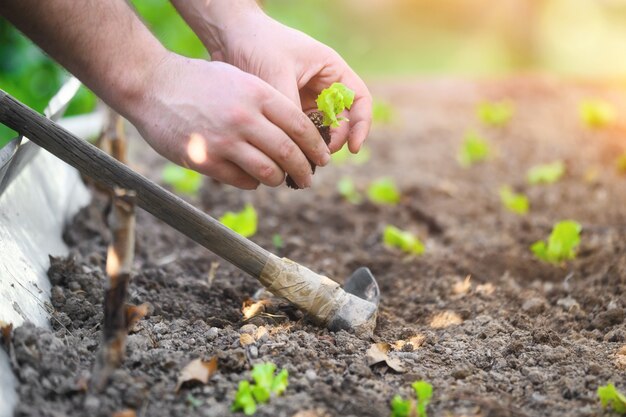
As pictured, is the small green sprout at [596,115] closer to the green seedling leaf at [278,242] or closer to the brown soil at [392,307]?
the brown soil at [392,307]

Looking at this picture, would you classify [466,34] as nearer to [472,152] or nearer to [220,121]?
[472,152]

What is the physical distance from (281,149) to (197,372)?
521mm

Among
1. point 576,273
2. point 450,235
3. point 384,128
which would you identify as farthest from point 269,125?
point 384,128

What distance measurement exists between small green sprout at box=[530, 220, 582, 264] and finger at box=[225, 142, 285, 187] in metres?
1.38

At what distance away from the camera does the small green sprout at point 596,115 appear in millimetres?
4648

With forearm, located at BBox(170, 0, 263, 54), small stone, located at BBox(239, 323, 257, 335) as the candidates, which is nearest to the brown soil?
small stone, located at BBox(239, 323, 257, 335)

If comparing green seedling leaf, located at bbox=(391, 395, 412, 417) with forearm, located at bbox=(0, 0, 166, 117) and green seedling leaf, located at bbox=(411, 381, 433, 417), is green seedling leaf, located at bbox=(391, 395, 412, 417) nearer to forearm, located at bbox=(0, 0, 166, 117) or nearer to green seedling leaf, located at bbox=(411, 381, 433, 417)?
green seedling leaf, located at bbox=(411, 381, 433, 417)

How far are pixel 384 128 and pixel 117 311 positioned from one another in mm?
3550

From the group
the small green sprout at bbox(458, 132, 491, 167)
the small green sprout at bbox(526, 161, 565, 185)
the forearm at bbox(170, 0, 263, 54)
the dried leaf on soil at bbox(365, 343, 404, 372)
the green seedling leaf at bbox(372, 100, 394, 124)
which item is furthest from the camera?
the green seedling leaf at bbox(372, 100, 394, 124)

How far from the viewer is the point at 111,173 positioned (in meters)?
1.79

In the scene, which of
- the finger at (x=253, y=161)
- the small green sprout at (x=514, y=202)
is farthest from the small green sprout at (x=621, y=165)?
the finger at (x=253, y=161)

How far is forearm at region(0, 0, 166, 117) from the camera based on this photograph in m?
1.64

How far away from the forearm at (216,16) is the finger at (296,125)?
428mm

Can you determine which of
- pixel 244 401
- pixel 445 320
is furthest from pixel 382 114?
pixel 244 401
